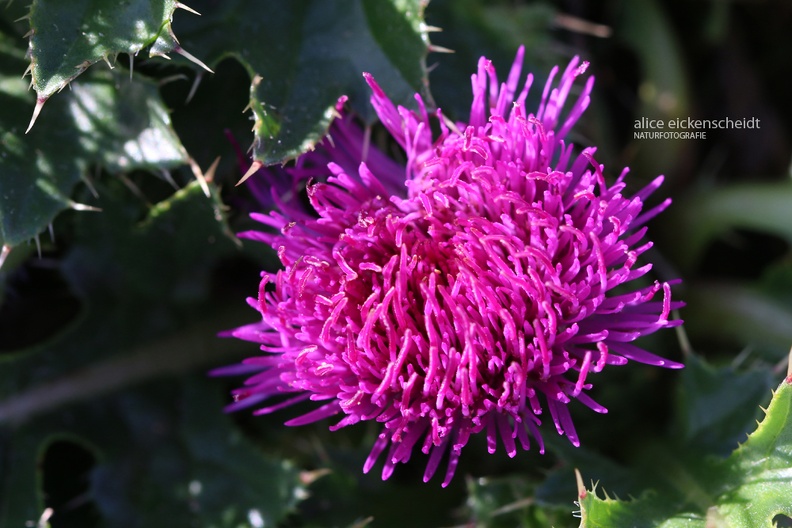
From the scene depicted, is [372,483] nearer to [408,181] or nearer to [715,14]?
[408,181]

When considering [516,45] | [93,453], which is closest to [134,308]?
[93,453]

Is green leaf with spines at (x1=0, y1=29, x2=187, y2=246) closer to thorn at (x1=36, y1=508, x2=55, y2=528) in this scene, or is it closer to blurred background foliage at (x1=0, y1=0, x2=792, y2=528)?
blurred background foliage at (x1=0, y1=0, x2=792, y2=528)

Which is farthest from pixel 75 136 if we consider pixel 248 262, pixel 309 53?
pixel 248 262

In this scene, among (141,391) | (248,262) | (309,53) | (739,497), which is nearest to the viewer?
(739,497)

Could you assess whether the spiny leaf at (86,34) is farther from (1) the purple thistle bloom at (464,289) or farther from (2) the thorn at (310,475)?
(2) the thorn at (310,475)

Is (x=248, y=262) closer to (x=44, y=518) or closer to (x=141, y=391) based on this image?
(x=141, y=391)

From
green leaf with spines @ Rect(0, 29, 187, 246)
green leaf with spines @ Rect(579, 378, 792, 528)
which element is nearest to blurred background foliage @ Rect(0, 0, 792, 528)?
green leaf with spines @ Rect(0, 29, 187, 246)

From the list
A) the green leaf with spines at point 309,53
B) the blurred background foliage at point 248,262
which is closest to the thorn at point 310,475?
the blurred background foliage at point 248,262
